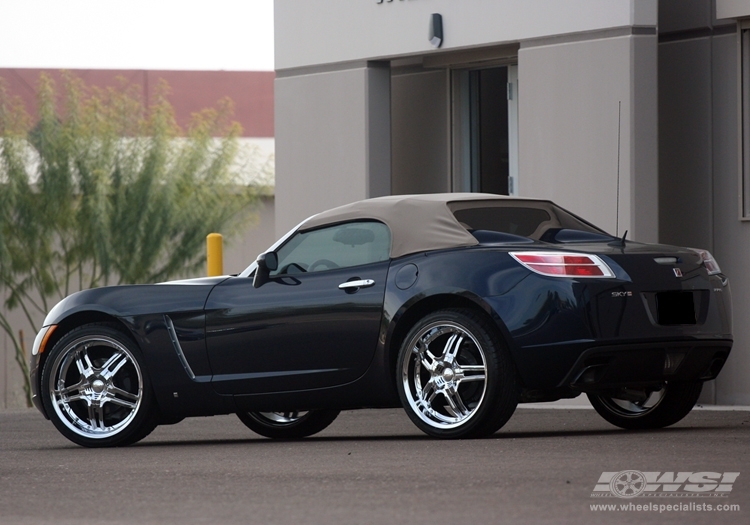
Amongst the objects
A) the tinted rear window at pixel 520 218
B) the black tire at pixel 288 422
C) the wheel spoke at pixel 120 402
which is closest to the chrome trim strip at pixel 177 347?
the wheel spoke at pixel 120 402

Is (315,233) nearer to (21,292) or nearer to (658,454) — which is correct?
(658,454)

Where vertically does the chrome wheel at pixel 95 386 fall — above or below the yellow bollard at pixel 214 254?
below

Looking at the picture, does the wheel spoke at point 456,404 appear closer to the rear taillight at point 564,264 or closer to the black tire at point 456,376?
the black tire at point 456,376

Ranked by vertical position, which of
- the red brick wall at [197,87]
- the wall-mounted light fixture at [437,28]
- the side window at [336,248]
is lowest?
the side window at [336,248]

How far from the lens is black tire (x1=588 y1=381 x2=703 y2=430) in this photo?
29.1ft

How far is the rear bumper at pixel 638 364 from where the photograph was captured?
7824 millimetres

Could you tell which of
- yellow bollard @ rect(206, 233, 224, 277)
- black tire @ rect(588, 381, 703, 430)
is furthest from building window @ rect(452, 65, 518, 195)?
black tire @ rect(588, 381, 703, 430)

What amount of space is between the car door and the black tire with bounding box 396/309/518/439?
0.31 meters

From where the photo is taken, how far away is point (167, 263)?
3111 centimetres

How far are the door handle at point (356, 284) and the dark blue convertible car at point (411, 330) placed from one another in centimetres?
1

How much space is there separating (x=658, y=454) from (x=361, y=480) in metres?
1.53

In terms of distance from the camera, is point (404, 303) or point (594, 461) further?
point (404, 303)

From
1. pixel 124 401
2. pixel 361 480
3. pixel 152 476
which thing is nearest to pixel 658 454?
pixel 361 480

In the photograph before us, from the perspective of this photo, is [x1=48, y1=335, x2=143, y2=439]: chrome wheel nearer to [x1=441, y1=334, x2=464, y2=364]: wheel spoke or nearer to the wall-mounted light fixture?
[x1=441, y1=334, x2=464, y2=364]: wheel spoke
